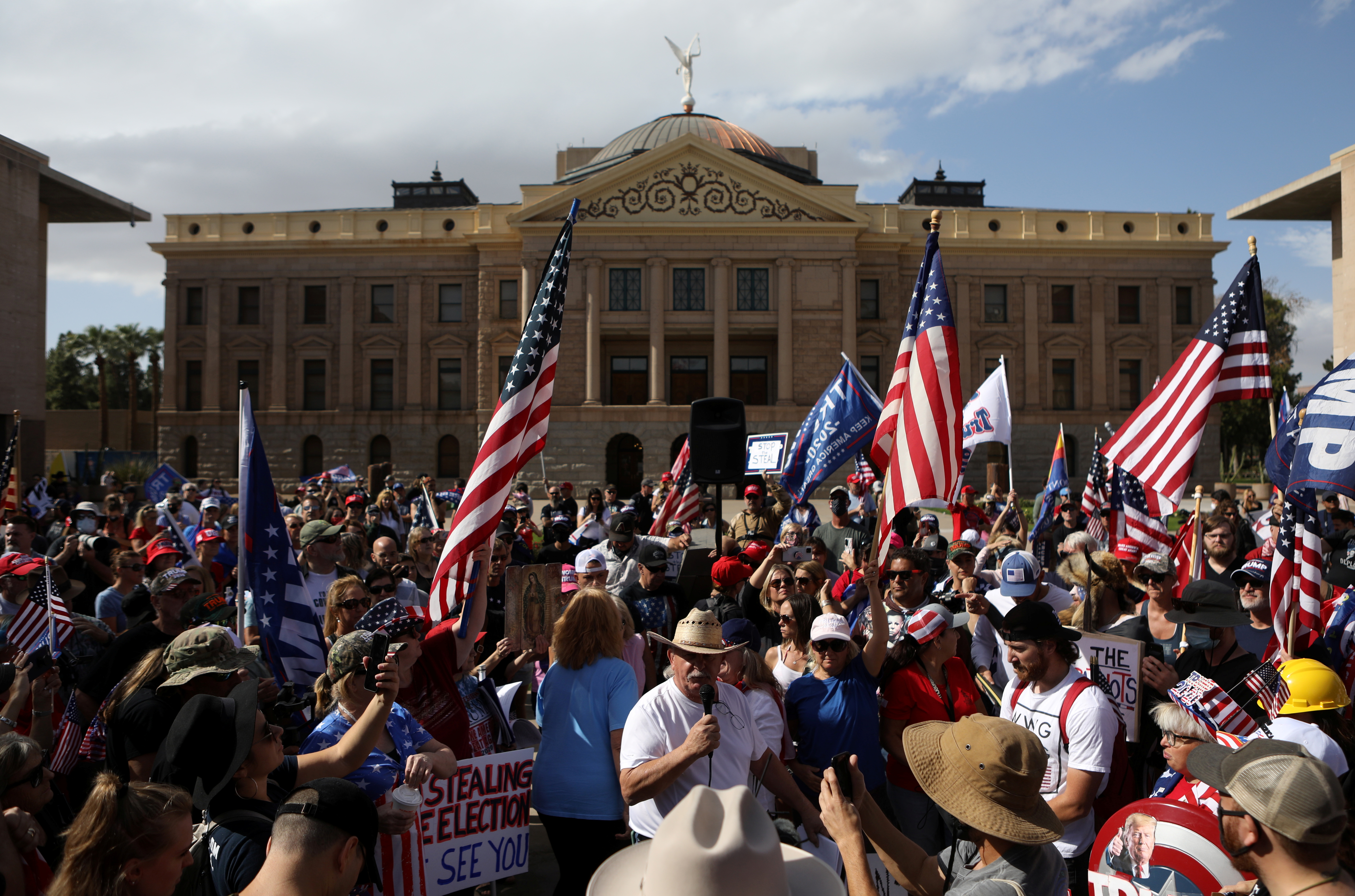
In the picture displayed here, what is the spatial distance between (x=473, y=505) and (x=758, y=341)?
3741 cm

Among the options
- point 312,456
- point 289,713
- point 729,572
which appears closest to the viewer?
point 289,713

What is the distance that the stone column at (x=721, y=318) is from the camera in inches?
1593

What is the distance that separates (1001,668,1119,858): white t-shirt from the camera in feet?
13.2

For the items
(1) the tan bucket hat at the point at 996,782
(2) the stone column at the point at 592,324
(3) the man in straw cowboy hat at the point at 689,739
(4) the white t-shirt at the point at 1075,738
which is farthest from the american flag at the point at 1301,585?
(2) the stone column at the point at 592,324

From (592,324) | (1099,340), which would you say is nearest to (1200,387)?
(592,324)

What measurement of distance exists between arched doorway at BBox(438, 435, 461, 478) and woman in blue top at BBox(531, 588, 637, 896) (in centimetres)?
3951

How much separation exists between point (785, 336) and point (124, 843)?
38.7 metres

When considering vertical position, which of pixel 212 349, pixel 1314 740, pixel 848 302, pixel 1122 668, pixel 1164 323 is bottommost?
pixel 1314 740

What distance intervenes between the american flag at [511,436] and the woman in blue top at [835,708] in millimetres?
2096

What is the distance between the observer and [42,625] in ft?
18.7

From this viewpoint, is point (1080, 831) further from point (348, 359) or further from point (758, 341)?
point (348, 359)

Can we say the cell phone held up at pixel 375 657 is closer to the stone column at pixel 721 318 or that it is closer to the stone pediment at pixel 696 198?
the stone column at pixel 721 318

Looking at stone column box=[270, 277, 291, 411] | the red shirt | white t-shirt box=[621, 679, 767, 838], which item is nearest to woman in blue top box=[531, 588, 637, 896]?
white t-shirt box=[621, 679, 767, 838]

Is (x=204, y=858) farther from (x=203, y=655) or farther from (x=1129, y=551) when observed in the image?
(x=1129, y=551)
